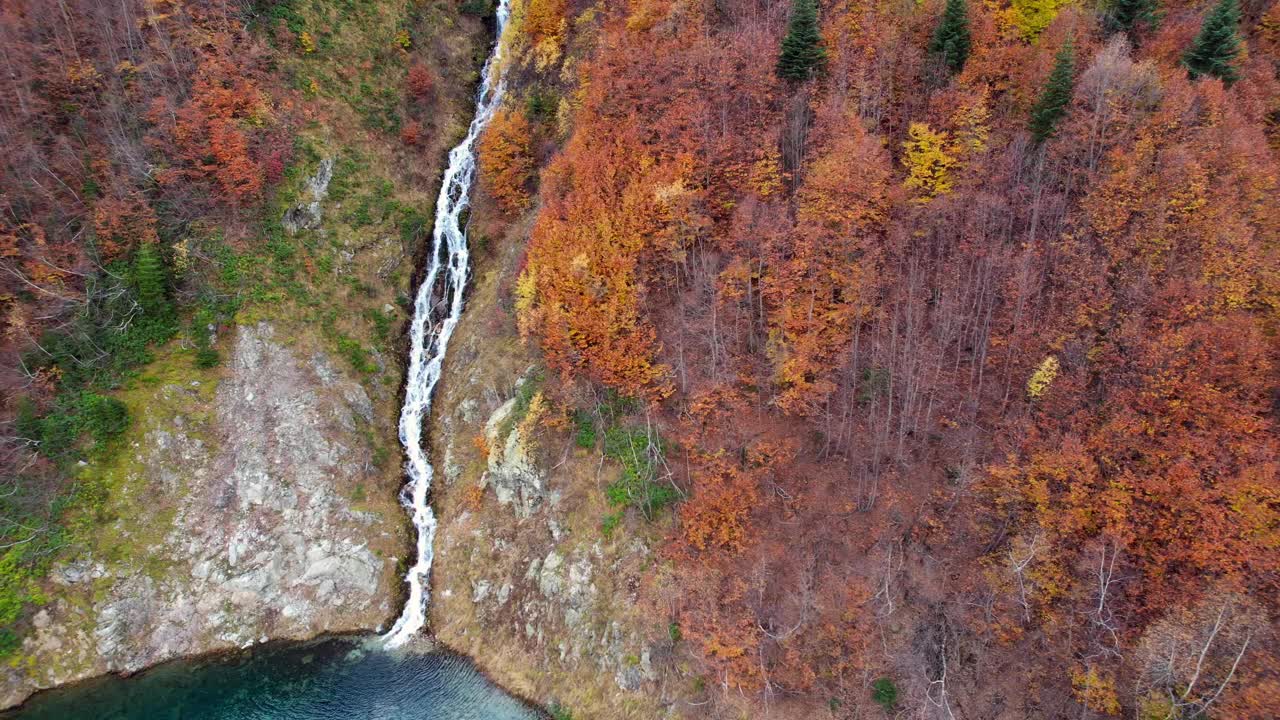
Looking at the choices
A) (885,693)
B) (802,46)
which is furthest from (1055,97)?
(885,693)

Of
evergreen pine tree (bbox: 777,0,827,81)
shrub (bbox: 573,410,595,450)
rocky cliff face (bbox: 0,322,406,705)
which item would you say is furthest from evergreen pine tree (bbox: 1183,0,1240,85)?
rocky cliff face (bbox: 0,322,406,705)

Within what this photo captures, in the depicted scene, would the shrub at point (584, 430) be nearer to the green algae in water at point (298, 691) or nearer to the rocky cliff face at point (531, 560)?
the rocky cliff face at point (531, 560)

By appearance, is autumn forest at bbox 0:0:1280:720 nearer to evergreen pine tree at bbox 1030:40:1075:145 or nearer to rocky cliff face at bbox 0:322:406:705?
evergreen pine tree at bbox 1030:40:1075:145

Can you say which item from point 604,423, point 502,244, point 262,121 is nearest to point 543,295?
point 604,423

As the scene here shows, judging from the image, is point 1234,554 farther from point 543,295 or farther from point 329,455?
point 329,455

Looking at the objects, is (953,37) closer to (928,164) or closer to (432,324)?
(928,164)

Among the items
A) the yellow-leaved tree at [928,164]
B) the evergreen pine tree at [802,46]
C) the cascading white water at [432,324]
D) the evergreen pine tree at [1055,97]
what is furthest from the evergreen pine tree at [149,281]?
the evergreen pine tree at [1055,97]
